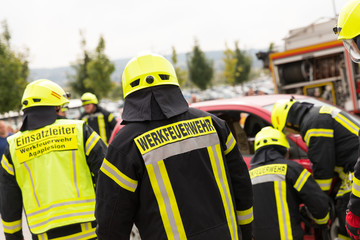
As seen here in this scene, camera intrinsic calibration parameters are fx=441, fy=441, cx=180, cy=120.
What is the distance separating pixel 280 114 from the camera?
4.52 m

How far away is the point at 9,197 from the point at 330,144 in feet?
9.06

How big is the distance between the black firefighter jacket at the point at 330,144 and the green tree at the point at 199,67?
38569 mm

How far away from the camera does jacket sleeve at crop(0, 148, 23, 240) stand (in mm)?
3141

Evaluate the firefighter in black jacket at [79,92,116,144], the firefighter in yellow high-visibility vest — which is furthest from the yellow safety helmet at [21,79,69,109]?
the firefighter in black jacket at [79,92,116,144]

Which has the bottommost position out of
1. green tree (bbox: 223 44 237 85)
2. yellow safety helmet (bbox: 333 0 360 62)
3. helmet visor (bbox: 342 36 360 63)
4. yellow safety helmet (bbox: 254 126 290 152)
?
yellow safety helmet (bbox: 254 126 290 152)

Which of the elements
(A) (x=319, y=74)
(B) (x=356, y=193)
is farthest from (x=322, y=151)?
(A) (x=319, y=74)

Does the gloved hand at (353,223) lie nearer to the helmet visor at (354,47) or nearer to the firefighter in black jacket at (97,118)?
the helmet visor at (354,47)

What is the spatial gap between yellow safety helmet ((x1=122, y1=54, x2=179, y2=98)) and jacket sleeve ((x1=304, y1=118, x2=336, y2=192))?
86.7 inches

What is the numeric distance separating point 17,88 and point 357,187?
70.7 feet

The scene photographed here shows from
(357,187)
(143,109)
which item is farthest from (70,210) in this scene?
(357,187)

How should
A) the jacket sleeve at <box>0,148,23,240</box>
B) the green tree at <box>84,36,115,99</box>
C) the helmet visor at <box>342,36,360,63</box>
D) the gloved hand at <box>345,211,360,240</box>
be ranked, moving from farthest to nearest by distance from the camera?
the green tree at <box>84,36,115,99</box>, the jacket sleeve at <box>0,148,23,240</box>, the gloved hand at <box>345,211,360,240</box>, the helmet visor at <box>342,36,360,63</box>

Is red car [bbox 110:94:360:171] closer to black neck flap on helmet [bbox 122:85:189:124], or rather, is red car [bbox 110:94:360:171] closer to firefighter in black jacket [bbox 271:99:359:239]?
firefighter in black jacket [bbox 271:99:359:239]

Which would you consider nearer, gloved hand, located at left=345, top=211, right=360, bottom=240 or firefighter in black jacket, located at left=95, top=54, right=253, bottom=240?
firefighter in black jacket, located at left=95, top=54, right=253, bottom=240

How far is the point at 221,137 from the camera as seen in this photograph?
2400 millimetres
